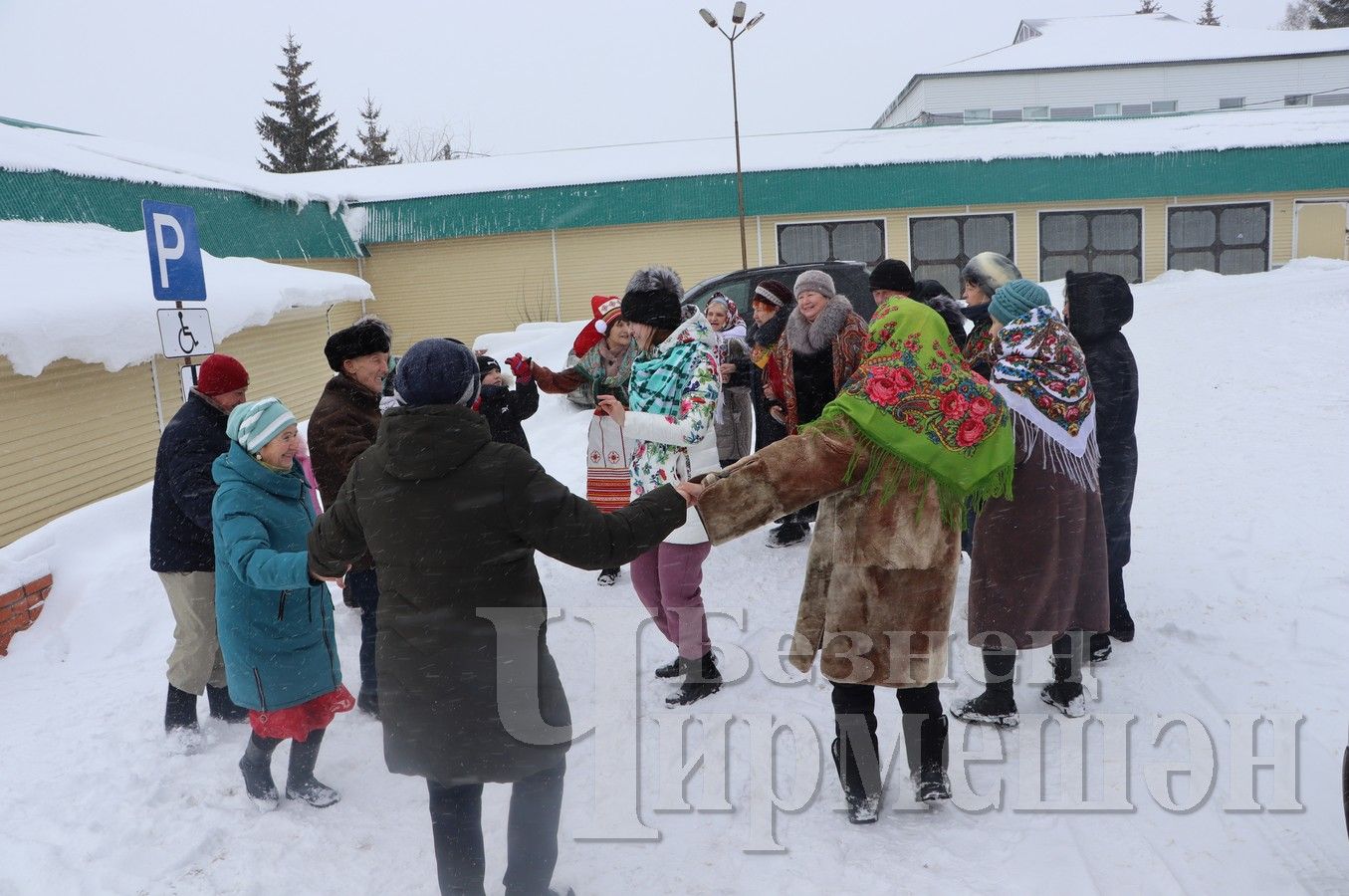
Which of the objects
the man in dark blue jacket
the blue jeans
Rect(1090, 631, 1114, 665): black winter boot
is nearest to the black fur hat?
the man in dark blue jacket

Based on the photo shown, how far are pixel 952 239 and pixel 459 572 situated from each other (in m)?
20.1

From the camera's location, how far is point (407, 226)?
21.4 meters

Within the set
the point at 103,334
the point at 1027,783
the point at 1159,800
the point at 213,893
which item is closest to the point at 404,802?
the point at 213,893

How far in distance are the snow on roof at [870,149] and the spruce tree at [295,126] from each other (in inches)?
910

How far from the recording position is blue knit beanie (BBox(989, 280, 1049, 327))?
3729 millimetres

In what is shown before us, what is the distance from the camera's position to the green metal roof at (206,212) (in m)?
9.49

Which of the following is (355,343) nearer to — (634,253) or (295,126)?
(634,253)

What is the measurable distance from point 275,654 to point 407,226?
19.5m

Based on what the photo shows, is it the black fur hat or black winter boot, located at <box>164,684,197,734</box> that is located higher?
the black fur hat

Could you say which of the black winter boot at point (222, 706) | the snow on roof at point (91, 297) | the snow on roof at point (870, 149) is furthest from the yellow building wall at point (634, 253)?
the black winter boot at point (222, 706)

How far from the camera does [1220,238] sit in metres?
20.8

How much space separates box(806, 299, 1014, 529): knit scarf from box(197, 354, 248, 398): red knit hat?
7.78 feet

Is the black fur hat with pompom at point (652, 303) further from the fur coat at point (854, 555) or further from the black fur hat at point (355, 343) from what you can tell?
the fur coat at point (854, 555)

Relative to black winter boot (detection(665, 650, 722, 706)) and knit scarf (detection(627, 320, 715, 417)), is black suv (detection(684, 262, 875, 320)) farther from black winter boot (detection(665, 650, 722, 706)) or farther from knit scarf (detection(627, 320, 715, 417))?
black winter boot (detection(665, 650, 722, 706))
